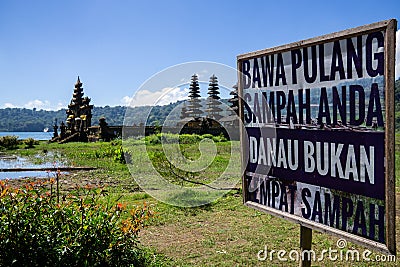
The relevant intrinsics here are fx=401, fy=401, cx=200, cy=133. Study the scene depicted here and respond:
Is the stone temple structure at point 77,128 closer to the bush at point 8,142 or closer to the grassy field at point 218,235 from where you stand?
the bush at point 8,142

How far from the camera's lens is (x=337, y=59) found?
2.46 m

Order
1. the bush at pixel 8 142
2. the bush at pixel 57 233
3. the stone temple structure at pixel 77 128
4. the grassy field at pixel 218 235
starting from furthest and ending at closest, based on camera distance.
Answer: the stone temple structure at pixel 77 128 → the bush at pixel 8 142 → the grassy field at pixel 218 235 → the bush at pixel 57 233

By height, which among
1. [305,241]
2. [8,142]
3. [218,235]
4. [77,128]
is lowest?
[218,235]

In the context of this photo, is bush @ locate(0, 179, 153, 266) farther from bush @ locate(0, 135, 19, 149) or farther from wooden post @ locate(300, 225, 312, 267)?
bush @ locate(0, 135, 19, 149)

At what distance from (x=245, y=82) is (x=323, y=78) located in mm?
875

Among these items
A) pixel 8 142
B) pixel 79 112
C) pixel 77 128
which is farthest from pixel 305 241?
pixel 79 112

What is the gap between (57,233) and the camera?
122 inches

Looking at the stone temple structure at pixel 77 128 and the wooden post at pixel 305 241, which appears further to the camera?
the stone temple structure at pixel 77 128

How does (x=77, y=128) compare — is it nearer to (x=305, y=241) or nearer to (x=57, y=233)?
(x=57, y=233)

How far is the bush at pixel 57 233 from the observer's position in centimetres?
296

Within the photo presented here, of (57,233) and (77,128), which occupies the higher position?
(77,128)

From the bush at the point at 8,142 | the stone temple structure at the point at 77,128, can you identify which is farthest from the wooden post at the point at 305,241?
the stone temple structure at the point at 77,128

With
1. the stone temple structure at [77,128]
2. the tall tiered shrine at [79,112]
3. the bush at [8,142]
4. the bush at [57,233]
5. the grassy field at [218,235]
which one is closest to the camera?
the bush at [57,233]

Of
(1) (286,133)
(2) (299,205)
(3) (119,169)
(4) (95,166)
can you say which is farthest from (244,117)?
(4) (95,166)
